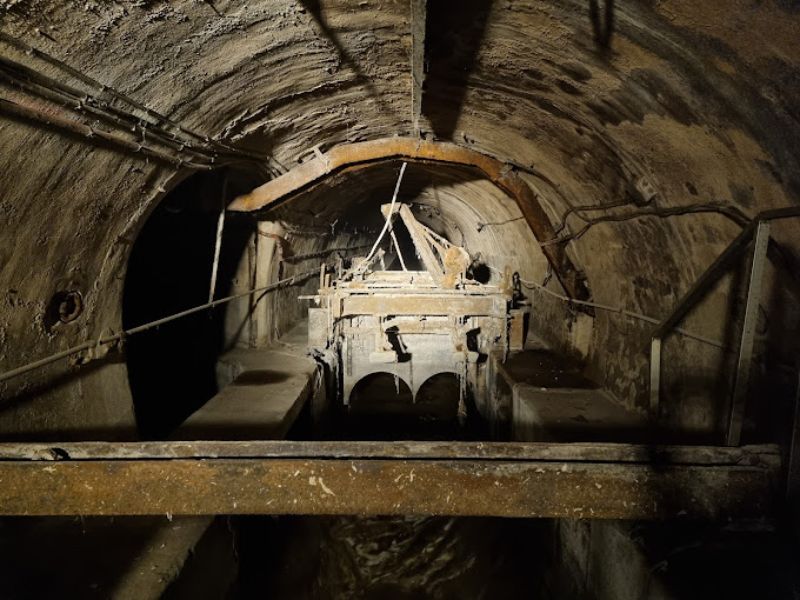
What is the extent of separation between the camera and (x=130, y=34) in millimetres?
2770

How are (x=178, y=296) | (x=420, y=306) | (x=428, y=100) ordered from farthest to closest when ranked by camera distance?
(x=178, y=296)
(x=420, y=306)
(x=428, y=100)

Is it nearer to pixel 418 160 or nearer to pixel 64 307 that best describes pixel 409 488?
pixel 64 307

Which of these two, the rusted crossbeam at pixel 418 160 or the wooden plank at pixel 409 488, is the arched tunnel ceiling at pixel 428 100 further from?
the wooden plank at pixel 409 488

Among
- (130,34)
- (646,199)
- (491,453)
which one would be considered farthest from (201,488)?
(646,199)

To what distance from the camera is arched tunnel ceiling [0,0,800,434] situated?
2434 millimetres

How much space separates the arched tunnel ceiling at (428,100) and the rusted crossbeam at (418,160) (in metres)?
0.92

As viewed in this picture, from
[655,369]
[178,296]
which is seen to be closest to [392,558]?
[655,369]

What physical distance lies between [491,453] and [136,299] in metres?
7.63

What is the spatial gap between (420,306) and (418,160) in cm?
223

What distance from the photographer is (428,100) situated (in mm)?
4977

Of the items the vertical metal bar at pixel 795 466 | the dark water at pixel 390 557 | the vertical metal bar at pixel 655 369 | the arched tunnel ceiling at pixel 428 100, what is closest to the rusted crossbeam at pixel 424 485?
the vertical metal bar at pixel 795 466

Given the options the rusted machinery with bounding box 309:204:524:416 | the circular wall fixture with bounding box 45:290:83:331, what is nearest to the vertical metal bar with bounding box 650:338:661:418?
the rusted machinery with bounding box 309:204:524:416

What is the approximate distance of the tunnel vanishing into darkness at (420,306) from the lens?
189 cm

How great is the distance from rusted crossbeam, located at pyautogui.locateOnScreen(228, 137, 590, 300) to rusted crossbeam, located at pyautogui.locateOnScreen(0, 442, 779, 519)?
202 inches
